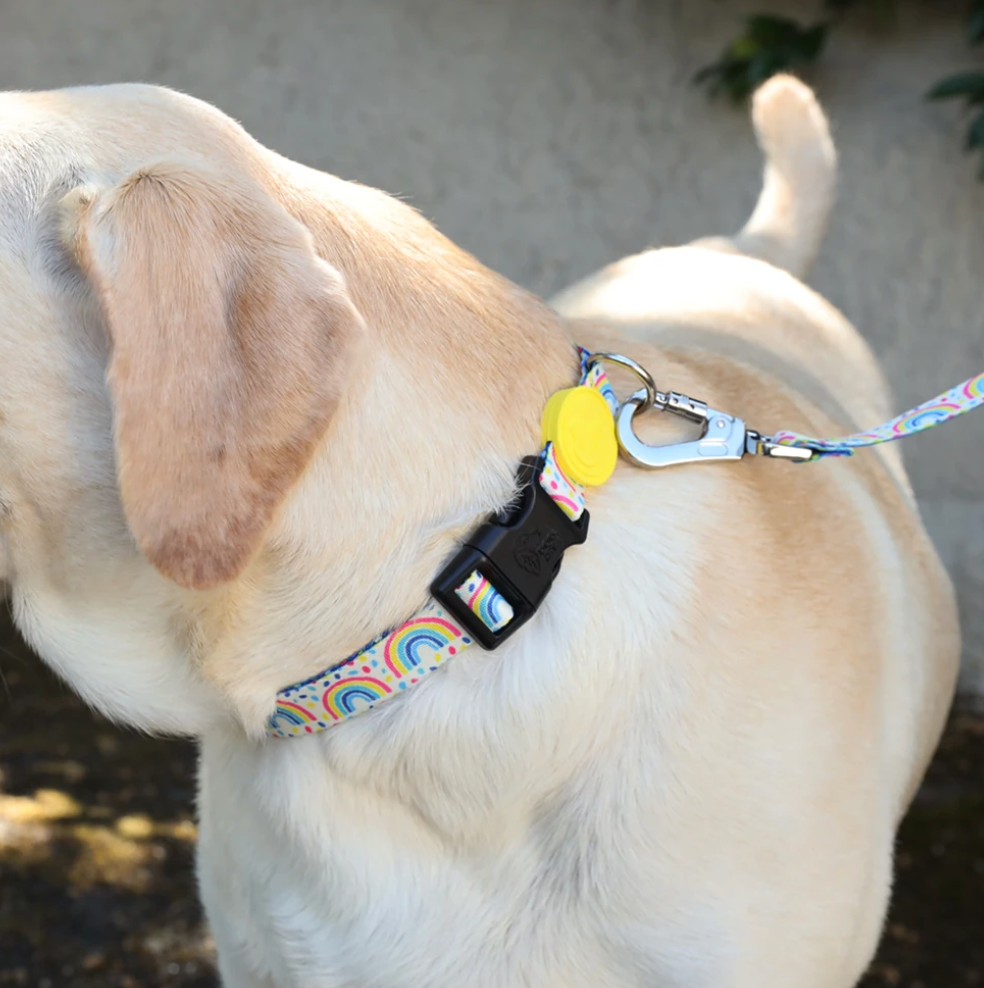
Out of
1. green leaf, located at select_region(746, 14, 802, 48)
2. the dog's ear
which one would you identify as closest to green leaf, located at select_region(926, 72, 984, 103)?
green leaf, located at select_region(746, 14, 802, 48)

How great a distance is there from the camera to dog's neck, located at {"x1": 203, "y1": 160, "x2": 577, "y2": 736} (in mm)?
1301

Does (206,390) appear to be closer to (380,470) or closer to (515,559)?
(380,470)

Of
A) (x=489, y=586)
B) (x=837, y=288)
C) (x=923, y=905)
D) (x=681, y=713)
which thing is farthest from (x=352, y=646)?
(x=837, y=288)

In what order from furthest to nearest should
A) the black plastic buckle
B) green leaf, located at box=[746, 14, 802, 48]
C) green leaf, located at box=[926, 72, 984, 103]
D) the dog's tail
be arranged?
1. green leaf, located at box=[746, 14, 802, 48]
2. green leaf, located at box=[926, 72, 984, 103]
3. the dog's tail
4. the black plastic buckle

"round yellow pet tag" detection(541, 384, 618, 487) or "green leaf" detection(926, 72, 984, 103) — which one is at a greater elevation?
"green leaf" detection(926, 72, 984, 103)

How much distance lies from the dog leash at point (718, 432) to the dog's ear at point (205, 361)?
1.41 ft

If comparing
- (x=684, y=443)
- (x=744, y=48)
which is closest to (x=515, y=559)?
(x=684, y=443)

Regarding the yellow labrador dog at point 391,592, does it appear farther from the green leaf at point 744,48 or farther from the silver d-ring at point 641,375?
the green leaf at point 744,48

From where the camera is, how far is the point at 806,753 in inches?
58.1

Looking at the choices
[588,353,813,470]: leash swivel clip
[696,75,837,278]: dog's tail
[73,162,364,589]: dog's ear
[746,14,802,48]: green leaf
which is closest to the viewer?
[73,162,364,589]: dog's ear

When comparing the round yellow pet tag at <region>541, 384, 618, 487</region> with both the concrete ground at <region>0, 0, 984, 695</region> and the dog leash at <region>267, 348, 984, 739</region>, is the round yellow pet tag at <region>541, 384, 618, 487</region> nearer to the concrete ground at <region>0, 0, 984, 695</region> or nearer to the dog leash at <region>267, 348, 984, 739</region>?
the dog leash at <region>267, 348, 984, 739</region>

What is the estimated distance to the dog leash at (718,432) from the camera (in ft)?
4.74

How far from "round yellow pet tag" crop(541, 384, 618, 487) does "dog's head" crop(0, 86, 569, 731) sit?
0.10 feet

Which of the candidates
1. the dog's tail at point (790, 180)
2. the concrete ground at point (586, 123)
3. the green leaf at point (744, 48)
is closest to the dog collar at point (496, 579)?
the dog's tail at point (790, 180)
